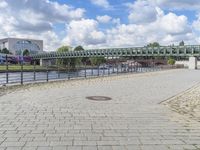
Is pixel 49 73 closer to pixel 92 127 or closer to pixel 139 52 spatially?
pixel 92 127

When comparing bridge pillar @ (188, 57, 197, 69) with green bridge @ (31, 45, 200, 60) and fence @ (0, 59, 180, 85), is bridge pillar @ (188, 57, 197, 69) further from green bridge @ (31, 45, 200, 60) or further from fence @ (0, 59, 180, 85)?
fence @ (0, 59, 180, 85)

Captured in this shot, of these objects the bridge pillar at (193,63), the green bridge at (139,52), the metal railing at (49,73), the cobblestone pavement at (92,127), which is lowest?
the cobblestone pavement at (92,127)

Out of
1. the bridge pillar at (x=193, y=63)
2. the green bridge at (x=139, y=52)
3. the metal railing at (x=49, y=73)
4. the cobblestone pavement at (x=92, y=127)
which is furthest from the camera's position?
the green bridge at (x=139, y=52)

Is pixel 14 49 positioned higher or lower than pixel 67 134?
higher

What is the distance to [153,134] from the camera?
6566mm

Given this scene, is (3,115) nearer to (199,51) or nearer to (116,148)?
(116,148)

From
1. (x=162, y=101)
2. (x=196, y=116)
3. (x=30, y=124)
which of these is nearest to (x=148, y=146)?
(x=30, y=124)

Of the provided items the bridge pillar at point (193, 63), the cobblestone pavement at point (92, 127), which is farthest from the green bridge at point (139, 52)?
the cobblestone pavement at point (92, 127)

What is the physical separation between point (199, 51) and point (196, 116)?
3344 inches

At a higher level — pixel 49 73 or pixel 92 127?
pixel 49 73

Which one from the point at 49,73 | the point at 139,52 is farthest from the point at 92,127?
the point at 139,52

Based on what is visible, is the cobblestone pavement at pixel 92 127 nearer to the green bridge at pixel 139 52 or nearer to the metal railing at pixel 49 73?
the metal railing at pixel 49 73

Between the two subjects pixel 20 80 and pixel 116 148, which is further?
pixel 20 80

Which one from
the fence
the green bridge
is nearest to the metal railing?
the fence
